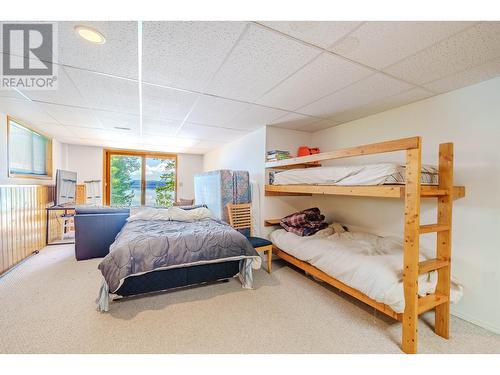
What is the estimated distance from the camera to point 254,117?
291 cm

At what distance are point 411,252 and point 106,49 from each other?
266 cm

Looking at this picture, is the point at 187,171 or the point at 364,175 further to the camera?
the point at 187,171

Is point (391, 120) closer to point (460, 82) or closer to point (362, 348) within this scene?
point (460, 82)

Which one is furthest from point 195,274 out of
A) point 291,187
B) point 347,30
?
point 347,30

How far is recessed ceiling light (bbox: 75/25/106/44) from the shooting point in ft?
3.98

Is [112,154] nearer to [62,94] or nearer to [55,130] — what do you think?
[55,130]

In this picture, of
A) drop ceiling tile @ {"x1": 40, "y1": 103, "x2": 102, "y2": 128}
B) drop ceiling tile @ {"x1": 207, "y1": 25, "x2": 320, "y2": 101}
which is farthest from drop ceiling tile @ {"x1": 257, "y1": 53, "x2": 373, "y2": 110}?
drop ceiling tile @ {"x1": 40, "y1": 103, "x2": 102, "y2": 128}

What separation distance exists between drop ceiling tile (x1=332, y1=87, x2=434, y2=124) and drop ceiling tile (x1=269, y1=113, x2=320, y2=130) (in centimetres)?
36

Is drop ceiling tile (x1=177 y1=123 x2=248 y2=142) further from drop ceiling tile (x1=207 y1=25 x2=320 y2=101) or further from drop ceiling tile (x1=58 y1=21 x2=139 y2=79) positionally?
drop ceiling tile (x1=58 y1=21 x2=139 y2=79)

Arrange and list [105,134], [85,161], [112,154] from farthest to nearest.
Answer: [112,154], [85,161], [105,134]

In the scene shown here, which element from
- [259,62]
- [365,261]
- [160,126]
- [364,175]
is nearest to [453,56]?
[364,175]

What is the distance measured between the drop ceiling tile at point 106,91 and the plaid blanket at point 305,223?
254 cm

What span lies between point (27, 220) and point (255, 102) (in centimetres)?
385

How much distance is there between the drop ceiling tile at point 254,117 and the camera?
264 cm
